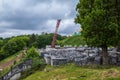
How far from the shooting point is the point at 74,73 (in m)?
47.3

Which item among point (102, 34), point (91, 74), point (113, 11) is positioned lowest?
point (91, 74)

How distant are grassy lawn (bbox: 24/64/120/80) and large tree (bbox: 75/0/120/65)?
14.5 ft

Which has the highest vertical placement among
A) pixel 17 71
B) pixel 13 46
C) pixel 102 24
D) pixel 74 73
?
pixel 102 24

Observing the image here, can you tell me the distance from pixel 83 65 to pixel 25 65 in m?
12.9

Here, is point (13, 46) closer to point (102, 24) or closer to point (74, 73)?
point (102, 24)

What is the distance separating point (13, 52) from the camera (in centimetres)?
14350

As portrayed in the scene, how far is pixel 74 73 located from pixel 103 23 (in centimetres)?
810

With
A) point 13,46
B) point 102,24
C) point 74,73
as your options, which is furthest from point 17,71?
point 13,46

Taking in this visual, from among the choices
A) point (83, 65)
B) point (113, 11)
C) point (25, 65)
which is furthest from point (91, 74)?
point (25, 65)

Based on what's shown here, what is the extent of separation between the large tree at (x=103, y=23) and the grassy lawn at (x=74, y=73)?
4.41 meters

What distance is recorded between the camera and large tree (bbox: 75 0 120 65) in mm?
49938

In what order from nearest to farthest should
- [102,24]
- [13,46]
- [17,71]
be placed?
1. [102,24]
2. [17,71]
3. [13,46]

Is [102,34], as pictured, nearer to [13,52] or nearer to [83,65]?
[83,65]

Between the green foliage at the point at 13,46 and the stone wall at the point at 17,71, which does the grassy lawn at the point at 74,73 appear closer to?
→ the stone wall at the point at 17,71
